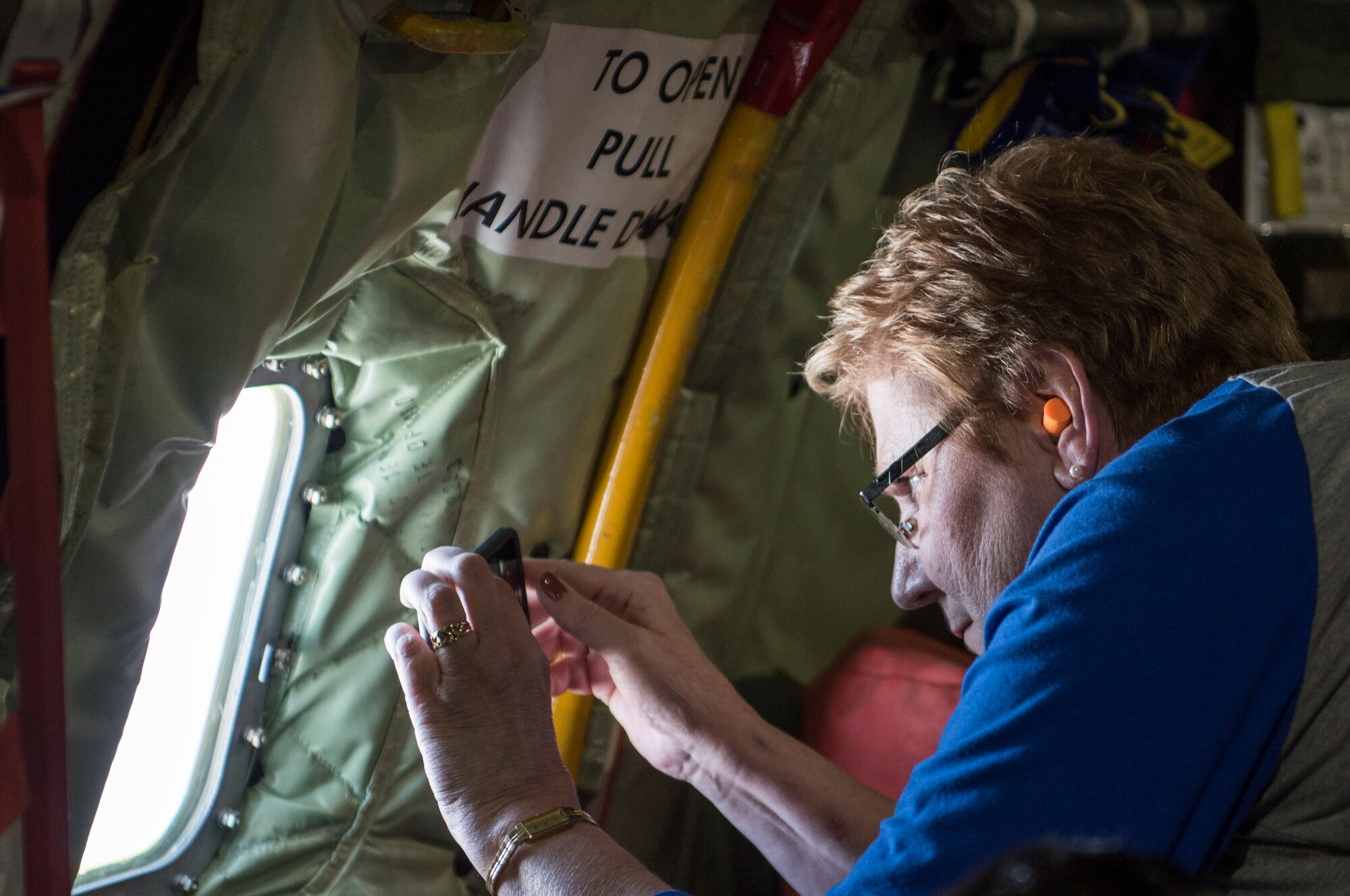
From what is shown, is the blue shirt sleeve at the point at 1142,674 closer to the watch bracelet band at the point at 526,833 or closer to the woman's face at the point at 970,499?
the woman's face at the point at 970,499

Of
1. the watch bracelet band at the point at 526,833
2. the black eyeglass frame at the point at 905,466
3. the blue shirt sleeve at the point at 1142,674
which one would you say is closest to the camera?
the blue shirt sleeve at the point at 1142,674

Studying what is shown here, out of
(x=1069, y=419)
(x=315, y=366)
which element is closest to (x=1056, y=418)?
(x=1069, y=419)

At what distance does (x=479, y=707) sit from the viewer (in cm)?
115

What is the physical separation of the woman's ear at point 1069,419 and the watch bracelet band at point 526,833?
605 millimetres

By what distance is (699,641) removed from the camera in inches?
79.7

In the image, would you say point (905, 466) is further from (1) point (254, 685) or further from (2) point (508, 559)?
(1) point (254, 685)

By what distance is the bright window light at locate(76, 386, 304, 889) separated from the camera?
4.57 ft

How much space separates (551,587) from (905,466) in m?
0.45

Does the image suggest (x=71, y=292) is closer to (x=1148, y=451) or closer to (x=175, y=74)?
(x=175, y=74)

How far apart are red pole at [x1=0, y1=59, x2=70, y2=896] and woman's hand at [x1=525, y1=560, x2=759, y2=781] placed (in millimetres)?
650

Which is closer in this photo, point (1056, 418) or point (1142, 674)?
point (1142, 674)

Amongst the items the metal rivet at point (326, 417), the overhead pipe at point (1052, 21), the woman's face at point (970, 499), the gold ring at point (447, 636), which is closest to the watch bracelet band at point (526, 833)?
the gold ring at point (447, 636)

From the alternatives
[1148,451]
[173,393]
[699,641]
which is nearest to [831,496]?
[699,641]

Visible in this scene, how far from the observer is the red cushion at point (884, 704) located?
1.98 meters
